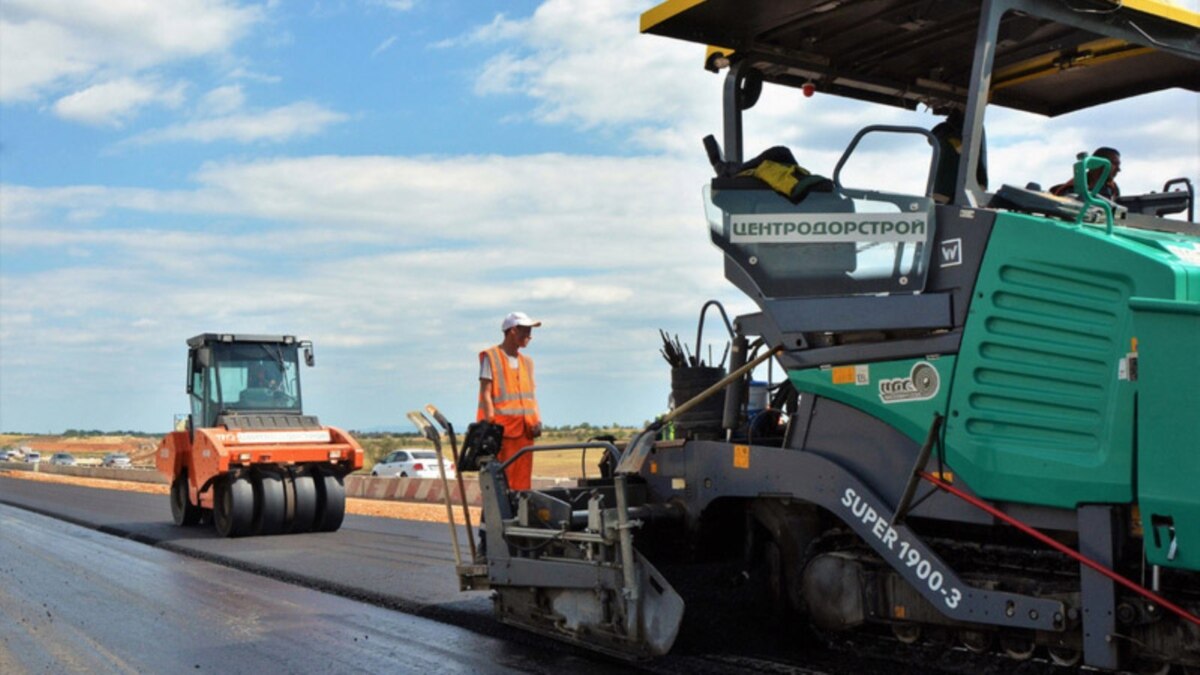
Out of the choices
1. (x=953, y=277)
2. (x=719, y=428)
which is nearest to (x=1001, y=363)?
(x=953, y=277)

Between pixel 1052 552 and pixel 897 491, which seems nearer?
pixel 1052 552

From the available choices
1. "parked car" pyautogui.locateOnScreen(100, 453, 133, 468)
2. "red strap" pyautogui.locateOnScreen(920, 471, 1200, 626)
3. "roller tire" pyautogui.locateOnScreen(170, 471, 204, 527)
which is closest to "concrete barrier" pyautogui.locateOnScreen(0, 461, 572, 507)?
"roller tire" pyautogui.locateOnScreen(170, 471, 204, 527)

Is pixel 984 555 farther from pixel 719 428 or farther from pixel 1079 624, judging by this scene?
pixel 719 428

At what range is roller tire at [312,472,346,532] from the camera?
1370cm

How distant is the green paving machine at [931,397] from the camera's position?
4066mm

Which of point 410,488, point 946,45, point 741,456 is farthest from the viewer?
point 410,488

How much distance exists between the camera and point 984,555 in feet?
15.2

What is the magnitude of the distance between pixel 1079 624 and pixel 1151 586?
28cm

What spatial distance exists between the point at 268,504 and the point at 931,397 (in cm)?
1022

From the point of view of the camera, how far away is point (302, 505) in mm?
13625

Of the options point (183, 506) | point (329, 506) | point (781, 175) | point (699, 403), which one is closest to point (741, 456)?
point (699, 403)

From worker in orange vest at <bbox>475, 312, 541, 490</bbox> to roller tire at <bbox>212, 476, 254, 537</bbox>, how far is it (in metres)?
6.37

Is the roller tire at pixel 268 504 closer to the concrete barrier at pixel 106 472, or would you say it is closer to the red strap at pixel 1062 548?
the red strap at pixel 1062 548

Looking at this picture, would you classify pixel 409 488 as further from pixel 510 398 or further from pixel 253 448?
pixel 510 398
